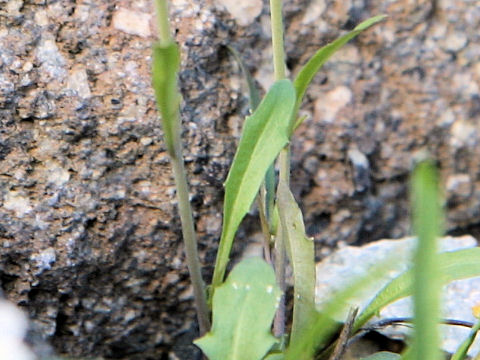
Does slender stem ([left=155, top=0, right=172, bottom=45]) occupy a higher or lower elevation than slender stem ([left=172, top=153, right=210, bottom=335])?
higher

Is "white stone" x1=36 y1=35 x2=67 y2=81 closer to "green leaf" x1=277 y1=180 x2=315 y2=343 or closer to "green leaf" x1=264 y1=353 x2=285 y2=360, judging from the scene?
"green leaf" x1=277 y1=180 x2=315 y2=343

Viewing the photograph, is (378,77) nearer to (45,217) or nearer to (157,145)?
(157,145)

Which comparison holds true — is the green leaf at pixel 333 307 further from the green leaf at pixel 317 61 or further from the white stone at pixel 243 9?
the white stone at pixel 243 9

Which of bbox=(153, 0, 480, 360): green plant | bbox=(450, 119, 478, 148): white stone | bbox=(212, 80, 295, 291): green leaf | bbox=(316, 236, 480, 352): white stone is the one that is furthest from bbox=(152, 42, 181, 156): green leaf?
bbox=(450, 119, 478, 148): white stone

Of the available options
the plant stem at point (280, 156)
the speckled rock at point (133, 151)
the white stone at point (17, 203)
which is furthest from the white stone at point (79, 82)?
the plant stem at point (280, 156)

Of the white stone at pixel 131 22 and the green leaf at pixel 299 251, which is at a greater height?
the white stone at pixel 131 22

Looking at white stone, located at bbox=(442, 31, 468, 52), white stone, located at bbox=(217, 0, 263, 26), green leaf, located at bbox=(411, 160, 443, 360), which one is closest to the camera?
green leaf, located at bbox=(411, 160, 443, 360)
